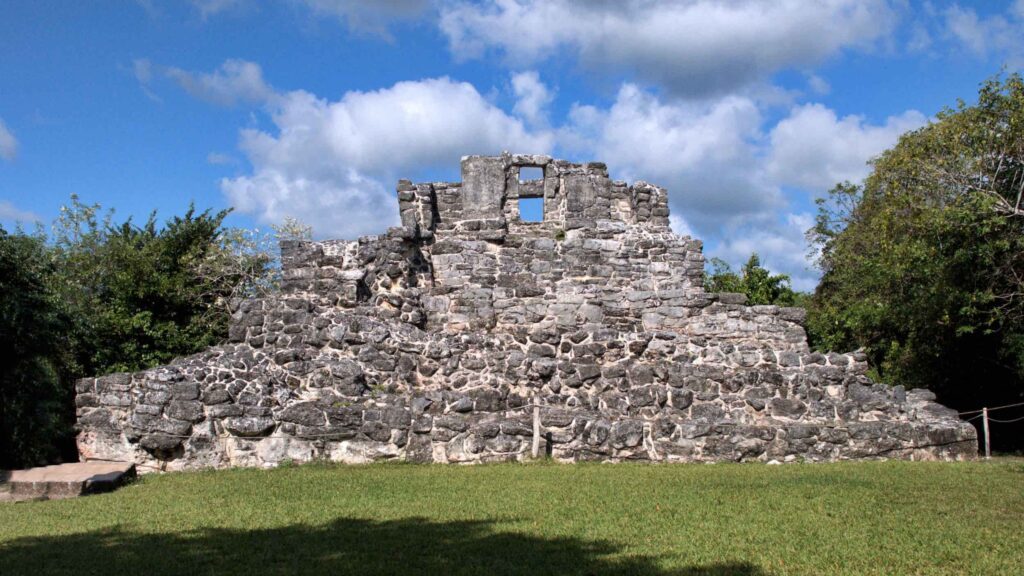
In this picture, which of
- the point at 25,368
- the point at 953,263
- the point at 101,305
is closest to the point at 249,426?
the point at 25,368

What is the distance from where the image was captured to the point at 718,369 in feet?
43.0

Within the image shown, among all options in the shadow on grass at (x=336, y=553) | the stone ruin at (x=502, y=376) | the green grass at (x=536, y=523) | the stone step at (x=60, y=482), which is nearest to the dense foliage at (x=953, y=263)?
the stone ruin at (x=502, y=376)

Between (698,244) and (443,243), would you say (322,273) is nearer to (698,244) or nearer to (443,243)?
(443,243)

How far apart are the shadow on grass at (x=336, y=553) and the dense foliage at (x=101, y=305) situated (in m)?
5.13

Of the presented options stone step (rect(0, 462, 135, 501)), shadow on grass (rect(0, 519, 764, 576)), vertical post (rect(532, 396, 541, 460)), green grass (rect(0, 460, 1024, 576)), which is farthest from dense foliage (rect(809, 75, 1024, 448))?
stone step (rect(0, 462, 135, 501))

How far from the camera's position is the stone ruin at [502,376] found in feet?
38.8

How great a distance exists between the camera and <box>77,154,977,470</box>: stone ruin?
11.8 m

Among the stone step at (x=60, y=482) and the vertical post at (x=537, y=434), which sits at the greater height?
the vertical post at (x=537, y=434)

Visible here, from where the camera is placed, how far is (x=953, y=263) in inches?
627

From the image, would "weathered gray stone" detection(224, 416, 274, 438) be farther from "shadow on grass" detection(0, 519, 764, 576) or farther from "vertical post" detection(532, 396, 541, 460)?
"shadow on grass" detection(0, 519, 764, 576)

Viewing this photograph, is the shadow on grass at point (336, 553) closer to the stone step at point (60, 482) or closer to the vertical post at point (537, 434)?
the stone step at point (60, 482)

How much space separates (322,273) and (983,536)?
1096 cm

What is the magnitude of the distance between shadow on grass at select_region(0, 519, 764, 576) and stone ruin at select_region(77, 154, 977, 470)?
4.12m

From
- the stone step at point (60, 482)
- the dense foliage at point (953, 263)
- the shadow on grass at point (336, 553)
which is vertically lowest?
the shadow on grass at point (336, 553)
